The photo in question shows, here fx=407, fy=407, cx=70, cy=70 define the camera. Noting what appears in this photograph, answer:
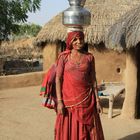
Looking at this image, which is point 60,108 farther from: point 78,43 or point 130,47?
point 130,47

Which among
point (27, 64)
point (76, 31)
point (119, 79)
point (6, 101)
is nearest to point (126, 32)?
point (76, 31)

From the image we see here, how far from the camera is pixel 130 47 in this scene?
7.98 metres

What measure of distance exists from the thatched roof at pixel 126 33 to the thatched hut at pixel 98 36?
5.33 m

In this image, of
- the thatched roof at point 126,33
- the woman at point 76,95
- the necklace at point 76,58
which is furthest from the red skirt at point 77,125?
the thatched roof at point 126,33

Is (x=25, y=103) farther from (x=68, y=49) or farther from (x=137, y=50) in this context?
(x=68, y=49)

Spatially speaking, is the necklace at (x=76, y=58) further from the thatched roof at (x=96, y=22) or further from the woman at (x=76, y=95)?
the thatched roof at (x=96, y=22)

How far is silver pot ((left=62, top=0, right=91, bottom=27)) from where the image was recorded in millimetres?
4723

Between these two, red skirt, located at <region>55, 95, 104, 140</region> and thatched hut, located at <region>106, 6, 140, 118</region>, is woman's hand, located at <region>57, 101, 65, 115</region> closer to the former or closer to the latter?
red skirt, located at <region>55, 95, 104, 140</region>

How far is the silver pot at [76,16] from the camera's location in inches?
186

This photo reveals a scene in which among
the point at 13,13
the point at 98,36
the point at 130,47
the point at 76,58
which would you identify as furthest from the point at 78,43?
the point at 13,13

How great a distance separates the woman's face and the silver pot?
0.71ft

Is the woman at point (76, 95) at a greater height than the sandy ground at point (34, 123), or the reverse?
the woman at point (76, 95)

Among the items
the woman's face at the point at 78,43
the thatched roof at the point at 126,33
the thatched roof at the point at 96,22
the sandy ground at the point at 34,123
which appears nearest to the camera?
the woman's face at the point at 78,43

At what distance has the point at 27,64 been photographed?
67.9 ft
